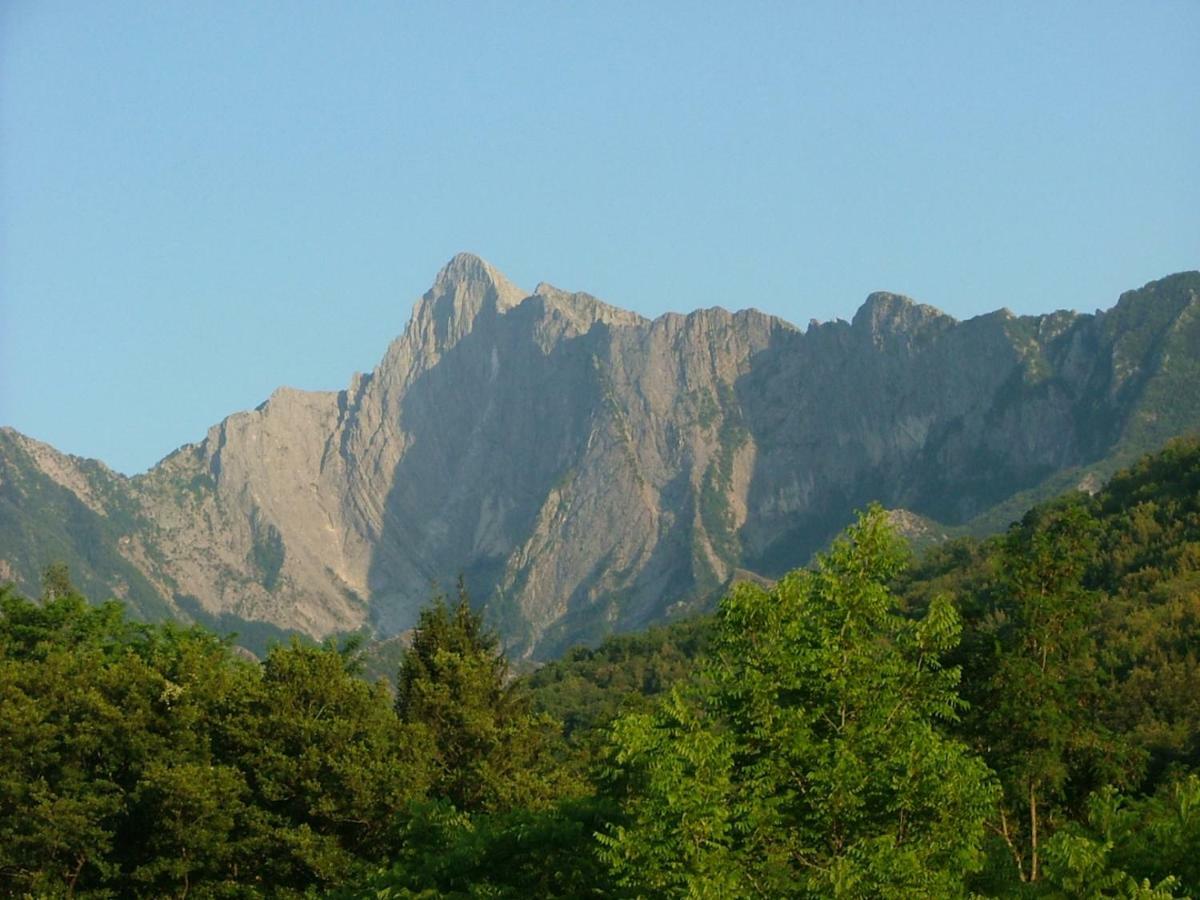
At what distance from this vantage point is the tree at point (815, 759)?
30203 mm

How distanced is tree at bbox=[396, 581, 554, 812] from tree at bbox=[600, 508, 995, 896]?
75.8ft

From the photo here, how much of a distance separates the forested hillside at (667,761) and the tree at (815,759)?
0.19 ft

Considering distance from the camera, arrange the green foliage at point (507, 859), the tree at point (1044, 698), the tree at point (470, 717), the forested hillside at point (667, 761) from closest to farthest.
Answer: the forested hillside at point (667, 761)
the green foliage at point (507, 859)
the tree at point (1044, 698)
the tree at point (470, 717)

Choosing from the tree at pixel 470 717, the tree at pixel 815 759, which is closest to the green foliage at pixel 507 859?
the tree at pixel 815 759

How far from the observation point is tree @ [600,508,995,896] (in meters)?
30.2

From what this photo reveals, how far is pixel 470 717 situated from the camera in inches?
2464

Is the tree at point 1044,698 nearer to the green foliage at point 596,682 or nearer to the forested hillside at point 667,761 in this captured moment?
the forested hillside at point 667,761

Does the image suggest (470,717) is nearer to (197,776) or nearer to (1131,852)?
(197,776)

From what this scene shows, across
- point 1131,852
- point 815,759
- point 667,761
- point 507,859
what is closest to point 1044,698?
point 1131,852

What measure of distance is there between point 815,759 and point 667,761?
3176 mm

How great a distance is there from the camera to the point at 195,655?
→ 206 feet

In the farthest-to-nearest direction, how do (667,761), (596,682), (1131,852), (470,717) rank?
(596,682) < (470,717) < (1131,852) < (667,761)

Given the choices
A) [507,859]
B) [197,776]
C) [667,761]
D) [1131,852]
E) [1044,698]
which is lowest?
[1131,852]

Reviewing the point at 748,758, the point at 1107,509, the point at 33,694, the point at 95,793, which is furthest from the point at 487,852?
the point at 1107,509
